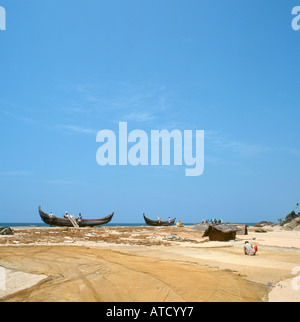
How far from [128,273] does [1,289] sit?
2.17 metres

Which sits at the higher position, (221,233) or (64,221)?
(221,233)

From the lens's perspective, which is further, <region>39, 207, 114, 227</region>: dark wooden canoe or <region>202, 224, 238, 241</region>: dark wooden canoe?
<region>39, 207, 114, 227</region>: dark wooden canoe

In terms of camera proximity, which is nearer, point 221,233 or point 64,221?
point 221,233

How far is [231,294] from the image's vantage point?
4.49 meters

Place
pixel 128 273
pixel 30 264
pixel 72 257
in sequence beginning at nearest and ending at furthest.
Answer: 1. pixel 128 273
2. pixel 30 264
3. pixel 72 257

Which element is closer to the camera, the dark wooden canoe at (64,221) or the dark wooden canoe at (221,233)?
the dark wooden canoe at (221,233)

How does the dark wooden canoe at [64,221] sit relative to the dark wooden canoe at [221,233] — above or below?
below

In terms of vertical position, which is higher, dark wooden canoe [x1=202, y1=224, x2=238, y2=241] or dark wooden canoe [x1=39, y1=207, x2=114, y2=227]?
dark wooden canoe [x1=202, y1=224, x2=238, y2=241]
